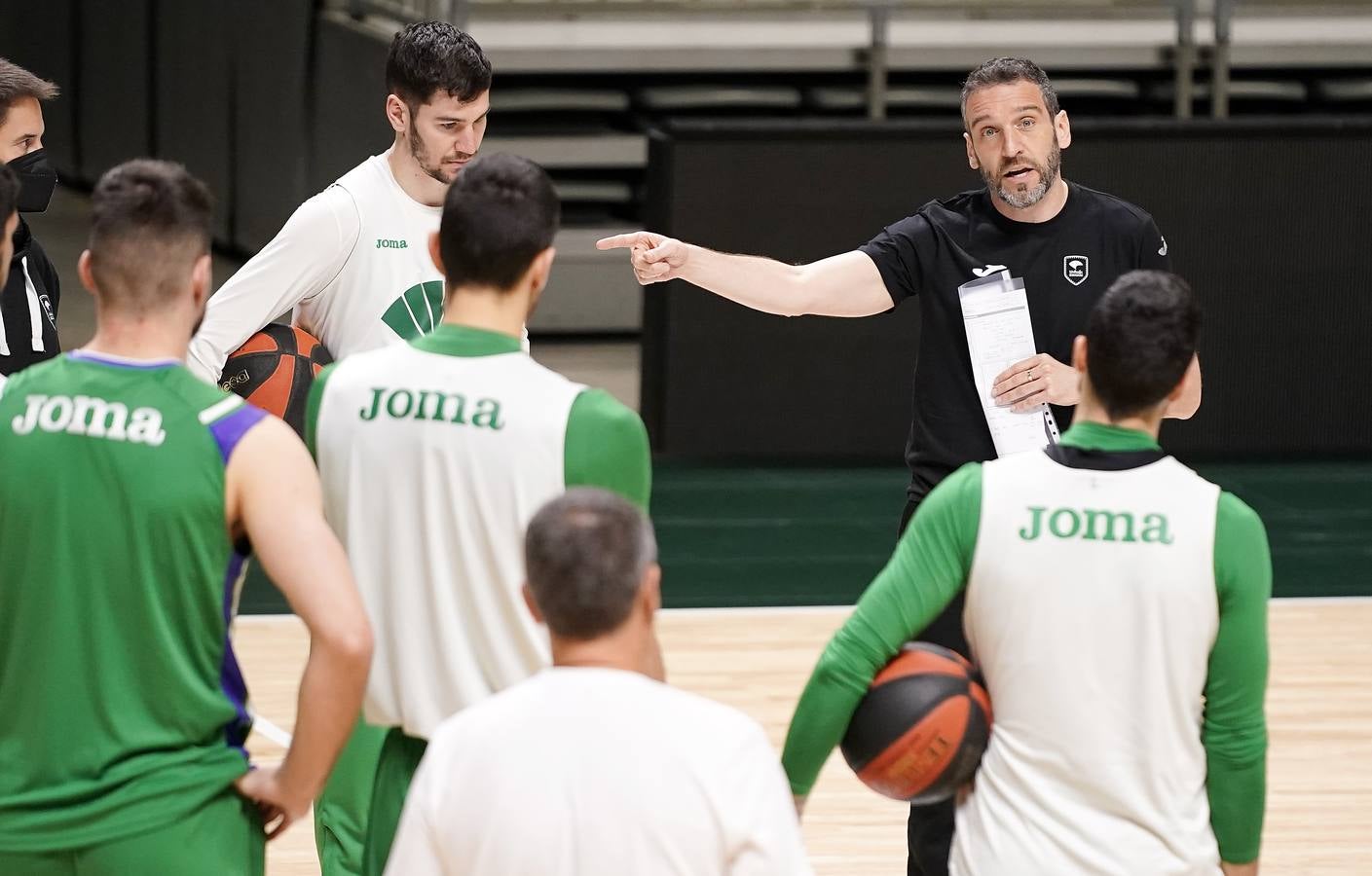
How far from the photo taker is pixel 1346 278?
9555mm

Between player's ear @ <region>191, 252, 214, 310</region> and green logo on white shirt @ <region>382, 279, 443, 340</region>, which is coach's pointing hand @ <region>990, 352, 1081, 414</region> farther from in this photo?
player's ear @ <region>191, 252, 214, 310</region>

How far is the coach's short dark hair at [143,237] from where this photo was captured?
2.71 m

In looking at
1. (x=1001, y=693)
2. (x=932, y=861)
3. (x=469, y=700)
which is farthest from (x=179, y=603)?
(x=932, y=861)

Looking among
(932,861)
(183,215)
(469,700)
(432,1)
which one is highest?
(432,1)

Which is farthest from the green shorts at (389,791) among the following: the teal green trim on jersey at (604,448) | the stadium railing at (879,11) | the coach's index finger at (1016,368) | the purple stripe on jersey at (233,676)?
the stadium railing at (879,11)

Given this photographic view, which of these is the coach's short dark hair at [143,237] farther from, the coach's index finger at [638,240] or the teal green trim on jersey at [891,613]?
the coach's index finger at [638,240]

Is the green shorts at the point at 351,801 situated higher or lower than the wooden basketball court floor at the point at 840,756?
higher

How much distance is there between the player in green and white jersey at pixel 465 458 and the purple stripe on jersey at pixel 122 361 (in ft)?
0.94

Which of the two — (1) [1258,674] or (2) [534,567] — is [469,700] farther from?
(1) [1258,674]

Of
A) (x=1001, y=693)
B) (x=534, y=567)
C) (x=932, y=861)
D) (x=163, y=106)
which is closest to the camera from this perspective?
(x=534, y=567)

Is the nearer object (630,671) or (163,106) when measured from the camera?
(630,671)

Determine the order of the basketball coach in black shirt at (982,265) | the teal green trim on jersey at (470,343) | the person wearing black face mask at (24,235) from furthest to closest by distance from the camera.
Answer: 1. the person wearing black face mask at (24,235)
2. the basketball coach in black shirt at (982,265)
3. the teal green trim on jersey at (470,343)

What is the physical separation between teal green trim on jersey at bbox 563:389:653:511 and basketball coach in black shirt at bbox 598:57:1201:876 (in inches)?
51.7

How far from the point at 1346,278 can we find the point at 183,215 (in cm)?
783
